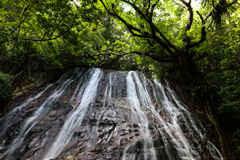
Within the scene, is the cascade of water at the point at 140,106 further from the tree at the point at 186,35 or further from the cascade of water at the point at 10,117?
the cascade of water at the point at 10,117

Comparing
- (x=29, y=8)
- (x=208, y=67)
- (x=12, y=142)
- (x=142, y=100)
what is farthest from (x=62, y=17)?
(x=208, y=67)

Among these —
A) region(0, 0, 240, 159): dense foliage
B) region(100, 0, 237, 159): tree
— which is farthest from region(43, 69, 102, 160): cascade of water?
region(100, 0, 237, 159): tree

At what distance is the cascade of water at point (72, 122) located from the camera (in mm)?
4156

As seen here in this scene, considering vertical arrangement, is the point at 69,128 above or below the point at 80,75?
below

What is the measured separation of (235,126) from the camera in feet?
15.3

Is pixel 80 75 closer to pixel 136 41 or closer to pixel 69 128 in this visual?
pixel 69 128

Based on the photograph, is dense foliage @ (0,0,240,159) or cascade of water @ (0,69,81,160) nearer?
dense foliage @ (0,0,240,159)

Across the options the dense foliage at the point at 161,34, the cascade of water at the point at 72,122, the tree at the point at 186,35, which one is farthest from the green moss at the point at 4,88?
the tree at the point at 186,35

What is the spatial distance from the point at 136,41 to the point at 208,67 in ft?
17.9

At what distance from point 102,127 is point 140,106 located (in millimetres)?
2722

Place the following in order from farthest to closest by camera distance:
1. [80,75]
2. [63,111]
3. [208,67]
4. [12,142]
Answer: [80,75], [208,67], [63,111], [12,142]

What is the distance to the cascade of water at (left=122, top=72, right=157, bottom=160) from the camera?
407 cm

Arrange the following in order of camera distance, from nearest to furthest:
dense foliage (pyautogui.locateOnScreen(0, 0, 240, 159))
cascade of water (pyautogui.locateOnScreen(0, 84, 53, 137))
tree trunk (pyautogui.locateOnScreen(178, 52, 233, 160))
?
tree trunk (pyautogui.locateOnScreen(178, 52, 233, 160)), dense foliage (pyautogui.locateOnScreen(0, 0, 240, 159)), cascade of water (pyautogui.locateOnScreen(0, 84, 53, 137))

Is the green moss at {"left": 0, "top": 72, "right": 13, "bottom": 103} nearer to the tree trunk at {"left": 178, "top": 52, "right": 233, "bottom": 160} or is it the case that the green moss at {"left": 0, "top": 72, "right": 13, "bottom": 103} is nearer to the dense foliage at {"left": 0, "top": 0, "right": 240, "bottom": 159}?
the dense foliage at {"left": 0, "top": 0, "right": 240, "bottom": 159}
